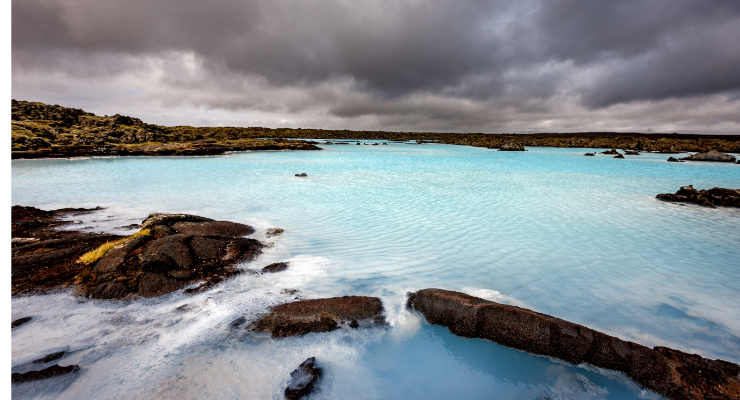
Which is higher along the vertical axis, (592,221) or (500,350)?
(592,221)

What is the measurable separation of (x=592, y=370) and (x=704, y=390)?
1.10 metres

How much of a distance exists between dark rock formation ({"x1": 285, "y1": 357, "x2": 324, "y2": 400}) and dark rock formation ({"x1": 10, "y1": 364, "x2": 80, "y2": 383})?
2964 mm

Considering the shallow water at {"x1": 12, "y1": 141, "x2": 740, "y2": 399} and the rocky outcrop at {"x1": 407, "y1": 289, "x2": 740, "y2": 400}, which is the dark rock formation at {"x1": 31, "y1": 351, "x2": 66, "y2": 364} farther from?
the rocky outcrop at {"x1": 407, "y1": 289, "x2": 740, "y2": 400}

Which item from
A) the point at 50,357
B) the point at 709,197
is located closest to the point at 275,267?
Result: the point at 50,357

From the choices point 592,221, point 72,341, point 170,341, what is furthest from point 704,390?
point 592,221

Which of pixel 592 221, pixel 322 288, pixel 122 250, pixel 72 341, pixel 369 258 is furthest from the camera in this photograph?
pixel 592 221

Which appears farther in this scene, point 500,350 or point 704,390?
point 500,350

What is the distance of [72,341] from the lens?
4312 mm

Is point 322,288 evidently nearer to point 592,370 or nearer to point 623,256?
point 592,370

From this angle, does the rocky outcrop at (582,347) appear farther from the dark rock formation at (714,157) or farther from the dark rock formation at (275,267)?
the dark rock formation at (714,157)

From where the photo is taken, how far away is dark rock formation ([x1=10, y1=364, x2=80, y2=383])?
3.59 m

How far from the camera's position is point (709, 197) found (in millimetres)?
14867

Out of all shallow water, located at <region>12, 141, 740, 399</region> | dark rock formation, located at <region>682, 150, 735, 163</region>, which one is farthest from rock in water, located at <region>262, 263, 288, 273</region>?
dark rock formation, located at <region>682, 150, 735, 163</region>

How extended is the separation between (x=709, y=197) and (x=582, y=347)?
61.5 feet
